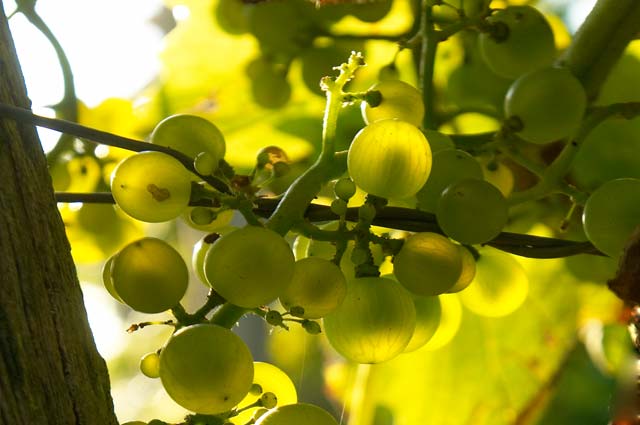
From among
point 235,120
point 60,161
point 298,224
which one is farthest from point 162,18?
point 298,224

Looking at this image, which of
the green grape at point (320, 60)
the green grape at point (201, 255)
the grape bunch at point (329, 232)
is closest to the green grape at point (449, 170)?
the grape bunch at point (329, 232)

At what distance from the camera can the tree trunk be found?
27 cm

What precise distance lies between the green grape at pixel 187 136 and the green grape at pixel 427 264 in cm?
9

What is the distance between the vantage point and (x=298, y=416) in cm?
31

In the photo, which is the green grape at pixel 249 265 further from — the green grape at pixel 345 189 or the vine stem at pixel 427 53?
the vine stem at pixel 427 53

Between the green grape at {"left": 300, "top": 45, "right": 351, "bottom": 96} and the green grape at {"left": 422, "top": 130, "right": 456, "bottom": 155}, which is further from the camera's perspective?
the green grape at {"left": 300, "top": 45, "right": 351, "bottom": 96}

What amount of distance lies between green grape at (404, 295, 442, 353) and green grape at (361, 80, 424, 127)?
0.08 meters

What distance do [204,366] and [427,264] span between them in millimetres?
104

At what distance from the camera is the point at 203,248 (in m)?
0.41

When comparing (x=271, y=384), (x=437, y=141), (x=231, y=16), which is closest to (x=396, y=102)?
(x=437, y=141)

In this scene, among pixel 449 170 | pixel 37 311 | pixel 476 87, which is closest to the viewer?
pixel 37 311

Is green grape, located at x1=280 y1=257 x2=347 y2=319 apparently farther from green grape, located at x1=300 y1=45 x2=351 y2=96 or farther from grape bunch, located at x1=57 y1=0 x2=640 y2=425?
green grape, located at x1=300 y1=45 x2=351 y2=96

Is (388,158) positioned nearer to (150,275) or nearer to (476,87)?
(150,275)

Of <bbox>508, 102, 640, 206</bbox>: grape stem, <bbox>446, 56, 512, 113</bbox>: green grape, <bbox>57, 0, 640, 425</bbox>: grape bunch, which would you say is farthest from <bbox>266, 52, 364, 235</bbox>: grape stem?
<bbox>446, 56, 512, 113</bbox>: green grape
